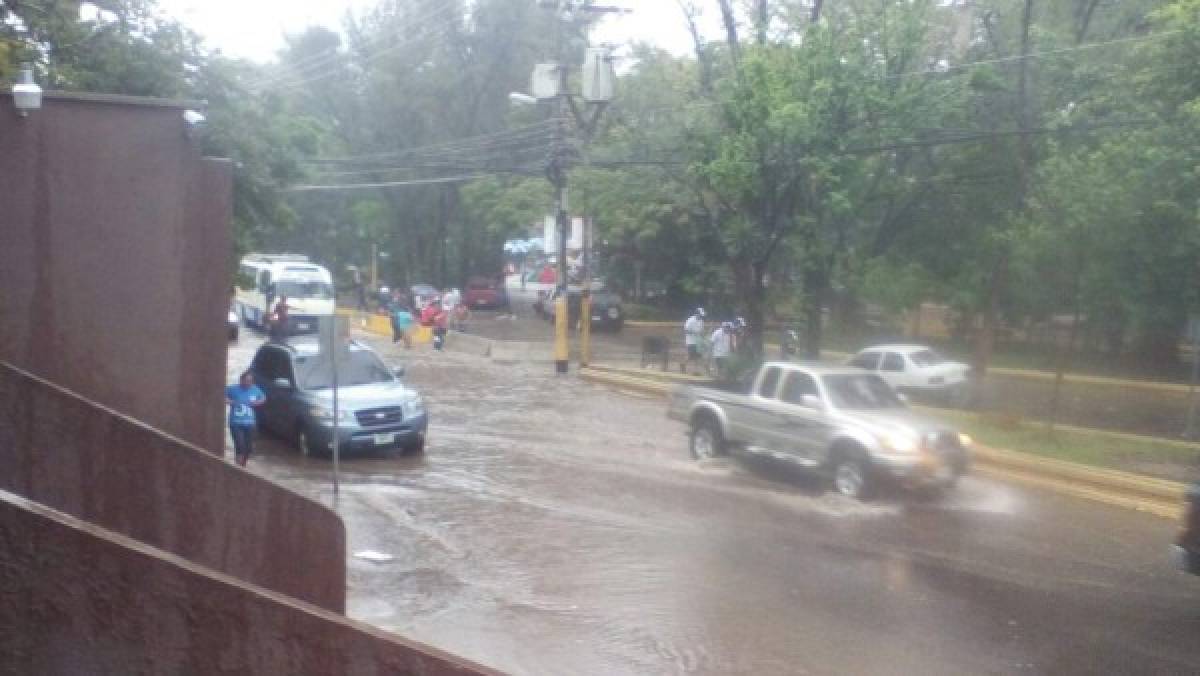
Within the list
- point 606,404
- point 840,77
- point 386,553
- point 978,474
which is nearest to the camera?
point 386,553

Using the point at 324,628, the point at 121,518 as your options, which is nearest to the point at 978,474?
the point at 121,518

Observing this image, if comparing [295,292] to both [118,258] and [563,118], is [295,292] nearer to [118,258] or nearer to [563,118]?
[563,118]

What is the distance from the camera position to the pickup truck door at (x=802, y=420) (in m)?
17.2

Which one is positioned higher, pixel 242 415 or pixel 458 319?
pixel 242 415

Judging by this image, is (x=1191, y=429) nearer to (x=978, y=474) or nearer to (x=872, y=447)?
(x=978, y=474)

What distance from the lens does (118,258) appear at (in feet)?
33.4

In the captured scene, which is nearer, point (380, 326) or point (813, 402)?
point (813, 402)

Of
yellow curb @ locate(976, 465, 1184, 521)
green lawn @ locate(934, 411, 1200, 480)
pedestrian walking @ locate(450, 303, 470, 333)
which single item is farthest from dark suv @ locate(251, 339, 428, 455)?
pedestrian walking @ locate(450, 303, 470, 333)

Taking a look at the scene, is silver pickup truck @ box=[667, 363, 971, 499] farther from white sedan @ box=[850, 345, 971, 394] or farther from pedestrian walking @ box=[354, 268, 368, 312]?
pedestrian walking @ box=[354, 268, 368, 312]

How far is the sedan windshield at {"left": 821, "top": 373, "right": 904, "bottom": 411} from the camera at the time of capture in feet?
57.3

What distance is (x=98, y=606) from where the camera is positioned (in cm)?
335

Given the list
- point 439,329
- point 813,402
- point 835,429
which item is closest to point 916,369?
point 813,402

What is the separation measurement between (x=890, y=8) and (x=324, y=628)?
A: 24.8m

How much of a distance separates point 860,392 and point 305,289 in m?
32.3
